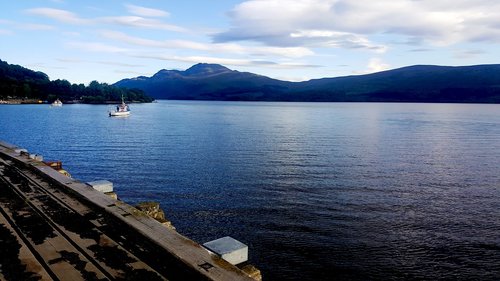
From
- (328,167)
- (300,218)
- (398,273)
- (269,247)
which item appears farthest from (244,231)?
(328,167)

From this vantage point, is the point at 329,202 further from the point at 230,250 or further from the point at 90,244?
the point at 90,244

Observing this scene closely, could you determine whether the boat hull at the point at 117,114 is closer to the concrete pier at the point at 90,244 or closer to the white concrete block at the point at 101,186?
the white concrete block at the point at 101,186

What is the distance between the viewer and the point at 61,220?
9.04m

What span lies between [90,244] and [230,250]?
310 centimetres

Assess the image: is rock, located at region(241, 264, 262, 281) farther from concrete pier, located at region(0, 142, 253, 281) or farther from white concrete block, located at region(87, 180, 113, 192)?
white concrete block, located at region(87, 180, 113, 192)

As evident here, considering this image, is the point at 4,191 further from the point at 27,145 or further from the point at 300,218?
the point at 27,145

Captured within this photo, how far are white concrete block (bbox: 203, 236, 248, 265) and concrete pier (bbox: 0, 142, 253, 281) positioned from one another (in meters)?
0.28

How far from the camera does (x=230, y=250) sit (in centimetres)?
720

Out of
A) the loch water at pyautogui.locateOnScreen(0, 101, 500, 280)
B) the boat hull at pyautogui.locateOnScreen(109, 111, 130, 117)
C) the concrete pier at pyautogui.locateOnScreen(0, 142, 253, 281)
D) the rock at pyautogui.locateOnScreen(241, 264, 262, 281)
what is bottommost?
the loch water at pyautogui.locateOnScreen(0, 101, 500, 280)

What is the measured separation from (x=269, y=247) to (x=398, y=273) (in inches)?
265

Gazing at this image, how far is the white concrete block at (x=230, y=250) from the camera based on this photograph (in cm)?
713

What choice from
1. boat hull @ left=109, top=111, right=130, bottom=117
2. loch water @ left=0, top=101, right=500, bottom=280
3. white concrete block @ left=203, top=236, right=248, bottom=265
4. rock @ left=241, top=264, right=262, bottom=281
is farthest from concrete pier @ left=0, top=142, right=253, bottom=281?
boat hull @ left=109, top=111, right=130, bottom=117

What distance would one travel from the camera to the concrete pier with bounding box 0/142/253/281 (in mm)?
6441

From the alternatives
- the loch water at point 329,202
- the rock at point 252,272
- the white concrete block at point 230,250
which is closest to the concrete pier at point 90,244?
the white concrete block at point 230,250
